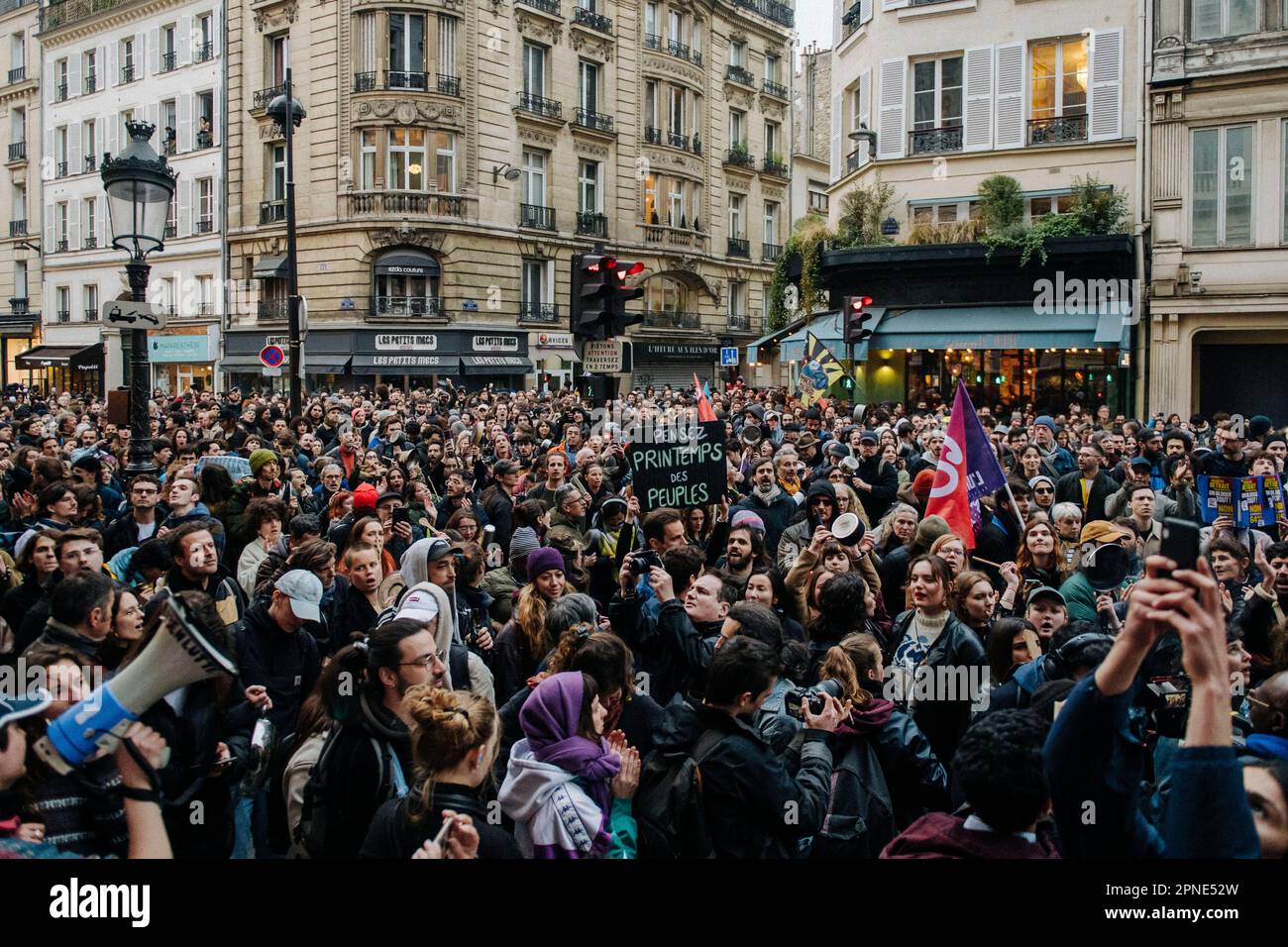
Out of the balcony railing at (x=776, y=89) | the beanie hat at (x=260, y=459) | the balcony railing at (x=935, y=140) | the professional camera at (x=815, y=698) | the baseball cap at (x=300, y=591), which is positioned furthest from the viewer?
the balcony railing at (x=776, y=89)

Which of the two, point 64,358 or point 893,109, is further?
point 64,358

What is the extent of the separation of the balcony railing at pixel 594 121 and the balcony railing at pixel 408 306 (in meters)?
9.32

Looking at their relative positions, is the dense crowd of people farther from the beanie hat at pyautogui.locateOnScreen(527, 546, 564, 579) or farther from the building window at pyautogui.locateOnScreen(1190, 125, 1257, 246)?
the building window at pyautogui.locateOnScreen(1190, 125, 1257, 246)

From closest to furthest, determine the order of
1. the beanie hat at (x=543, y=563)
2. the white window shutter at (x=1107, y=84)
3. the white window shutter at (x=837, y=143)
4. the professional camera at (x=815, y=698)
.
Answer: the professional camera at (x=815, y=698) < the beanie hat at (x=543, y=563) < the white window shutter at (x=1107, y=84) < the white window shutter at (x=837, y=143)

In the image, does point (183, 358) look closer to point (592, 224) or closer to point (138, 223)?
point (592, 224)

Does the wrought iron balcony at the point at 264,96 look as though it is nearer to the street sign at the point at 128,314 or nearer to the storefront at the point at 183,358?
the storefront at the point at 183,358

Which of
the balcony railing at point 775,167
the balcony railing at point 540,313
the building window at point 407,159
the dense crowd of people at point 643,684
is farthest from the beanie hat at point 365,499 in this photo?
the balcony railing at point 775,167

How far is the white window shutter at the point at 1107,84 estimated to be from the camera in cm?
2331

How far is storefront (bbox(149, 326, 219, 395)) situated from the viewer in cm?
3734

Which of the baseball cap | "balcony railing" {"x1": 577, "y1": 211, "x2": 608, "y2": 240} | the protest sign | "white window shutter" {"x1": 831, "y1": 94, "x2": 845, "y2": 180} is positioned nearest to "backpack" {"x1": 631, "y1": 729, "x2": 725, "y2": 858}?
the baseball cap

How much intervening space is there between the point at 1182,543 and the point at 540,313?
35700 millimetres

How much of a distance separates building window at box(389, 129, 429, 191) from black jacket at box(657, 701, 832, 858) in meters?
31.9

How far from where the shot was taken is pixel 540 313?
37.1 meters

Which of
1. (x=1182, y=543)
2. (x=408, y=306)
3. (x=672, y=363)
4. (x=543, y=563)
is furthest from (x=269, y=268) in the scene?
(x=1182, y=543)
